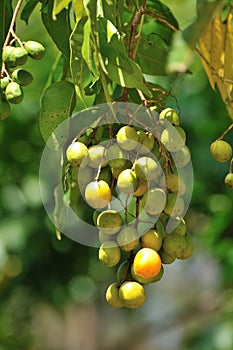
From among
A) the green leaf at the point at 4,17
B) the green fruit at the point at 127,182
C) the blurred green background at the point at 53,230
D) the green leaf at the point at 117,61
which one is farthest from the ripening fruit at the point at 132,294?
the blurred green background at the point at 53,230

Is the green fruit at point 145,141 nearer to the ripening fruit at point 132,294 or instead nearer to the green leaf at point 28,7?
the ripening fruit at point 132,294

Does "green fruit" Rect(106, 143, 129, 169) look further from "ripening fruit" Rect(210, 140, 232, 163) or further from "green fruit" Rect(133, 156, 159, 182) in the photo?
"ripening fruit" Rect(210, 140, 232, 163)

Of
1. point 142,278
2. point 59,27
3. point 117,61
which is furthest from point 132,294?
point 59,27

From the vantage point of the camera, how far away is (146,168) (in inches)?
36.9

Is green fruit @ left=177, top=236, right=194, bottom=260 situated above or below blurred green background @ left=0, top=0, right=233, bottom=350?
above

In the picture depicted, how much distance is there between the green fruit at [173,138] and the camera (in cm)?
96

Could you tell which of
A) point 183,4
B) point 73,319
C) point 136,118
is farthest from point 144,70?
point 73,319

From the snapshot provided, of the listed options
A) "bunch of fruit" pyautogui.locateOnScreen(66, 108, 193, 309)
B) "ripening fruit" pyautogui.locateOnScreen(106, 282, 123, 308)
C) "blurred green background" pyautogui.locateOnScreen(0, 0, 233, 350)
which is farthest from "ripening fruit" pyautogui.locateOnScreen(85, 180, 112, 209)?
"blurred green background" pyautogui.locateOnScreen(0, 0, 233, 350)

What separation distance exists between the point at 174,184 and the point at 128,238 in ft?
0.30

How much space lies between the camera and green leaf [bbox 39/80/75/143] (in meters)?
1.09

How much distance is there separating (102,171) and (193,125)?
Answer: 5.79ft

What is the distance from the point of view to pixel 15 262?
10.9 feet

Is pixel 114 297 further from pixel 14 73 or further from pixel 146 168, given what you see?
pixel 14 73

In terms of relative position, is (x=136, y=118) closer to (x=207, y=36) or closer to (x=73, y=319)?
(x=207, y=36)
